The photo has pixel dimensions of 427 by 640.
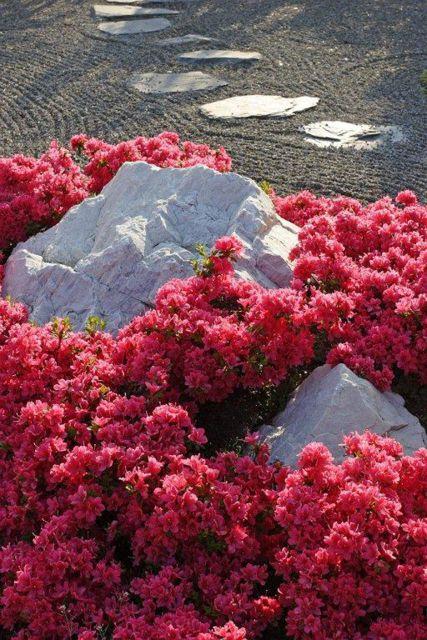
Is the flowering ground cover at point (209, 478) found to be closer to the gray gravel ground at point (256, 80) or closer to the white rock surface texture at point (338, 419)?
the white rock surface texture at point (338, 419)

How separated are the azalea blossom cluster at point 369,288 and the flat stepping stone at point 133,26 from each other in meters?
7.26

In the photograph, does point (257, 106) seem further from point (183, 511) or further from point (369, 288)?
point (183, 511)

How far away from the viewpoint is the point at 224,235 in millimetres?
4098

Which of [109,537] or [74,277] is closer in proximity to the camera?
[109,537]

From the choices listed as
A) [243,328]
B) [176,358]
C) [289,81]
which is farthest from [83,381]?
[289,81]

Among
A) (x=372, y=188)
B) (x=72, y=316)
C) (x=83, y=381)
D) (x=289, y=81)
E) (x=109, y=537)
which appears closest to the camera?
(x=109, y=537)

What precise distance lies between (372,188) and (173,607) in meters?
4.46

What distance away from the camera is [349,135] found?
23.8 ft

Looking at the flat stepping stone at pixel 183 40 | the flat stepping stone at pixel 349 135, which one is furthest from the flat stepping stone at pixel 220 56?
the flat stepping stone at pixel 349 135

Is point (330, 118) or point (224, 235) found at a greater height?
point (224, 235)

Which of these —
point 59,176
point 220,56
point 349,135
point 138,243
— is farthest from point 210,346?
point 220,56

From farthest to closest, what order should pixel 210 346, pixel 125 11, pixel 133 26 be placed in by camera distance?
pixel 125 11 < pixel 133 26 < pixel 210 346

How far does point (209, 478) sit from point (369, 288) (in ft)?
4.81

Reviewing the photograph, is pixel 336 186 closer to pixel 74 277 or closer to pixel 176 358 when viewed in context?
pixel 74 277
